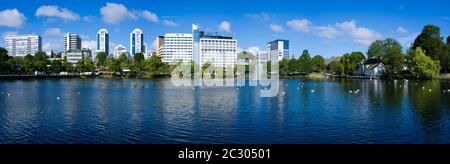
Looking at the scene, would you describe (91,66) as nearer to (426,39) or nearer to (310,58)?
(310,58)

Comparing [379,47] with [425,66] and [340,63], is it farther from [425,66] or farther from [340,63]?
[425,66]

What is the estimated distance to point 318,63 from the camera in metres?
134

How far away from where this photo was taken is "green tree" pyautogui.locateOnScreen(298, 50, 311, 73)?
13000 centimetres

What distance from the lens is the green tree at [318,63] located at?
133750 mm

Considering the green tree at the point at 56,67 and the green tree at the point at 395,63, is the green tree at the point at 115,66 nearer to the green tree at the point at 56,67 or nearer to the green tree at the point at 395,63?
the green tree at the point at 56,67

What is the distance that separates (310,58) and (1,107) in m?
116

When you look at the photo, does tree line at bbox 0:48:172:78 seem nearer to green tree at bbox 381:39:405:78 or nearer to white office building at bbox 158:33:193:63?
green tree at bbox 381:39:405:78

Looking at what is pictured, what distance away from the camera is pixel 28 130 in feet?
64.3

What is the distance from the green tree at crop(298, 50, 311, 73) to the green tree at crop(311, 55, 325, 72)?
5.88ft

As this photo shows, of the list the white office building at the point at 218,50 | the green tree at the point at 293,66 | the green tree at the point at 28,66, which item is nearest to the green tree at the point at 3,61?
the green tree at the point at 28,66

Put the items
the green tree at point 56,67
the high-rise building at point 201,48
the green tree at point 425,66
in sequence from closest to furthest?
1. the green tree at point 425,66
2. the green tree at point 56,67
3. the high-rise building at point 201,48

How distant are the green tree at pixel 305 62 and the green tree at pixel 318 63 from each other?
5.88 ft

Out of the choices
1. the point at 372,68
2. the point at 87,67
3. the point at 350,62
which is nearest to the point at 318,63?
the point at 350,62
